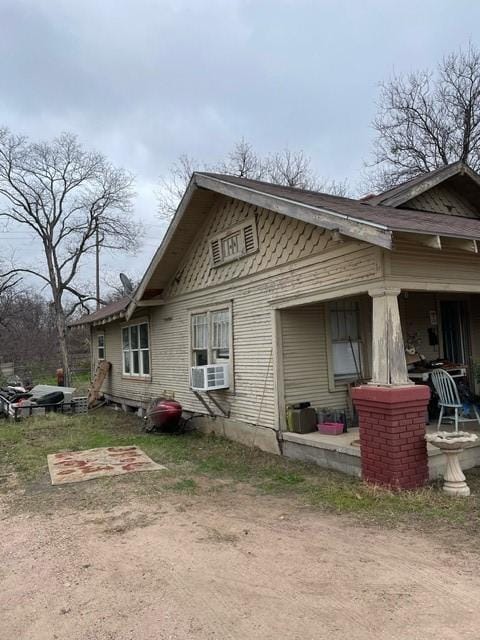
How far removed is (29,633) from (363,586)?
2112 mm

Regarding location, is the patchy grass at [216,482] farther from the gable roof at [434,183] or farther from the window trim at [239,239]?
the gable roof at [434,183]

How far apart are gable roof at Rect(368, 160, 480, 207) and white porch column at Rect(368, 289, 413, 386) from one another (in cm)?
317

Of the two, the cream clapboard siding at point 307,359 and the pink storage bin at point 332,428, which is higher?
the cream clapboard siding at point 307,359

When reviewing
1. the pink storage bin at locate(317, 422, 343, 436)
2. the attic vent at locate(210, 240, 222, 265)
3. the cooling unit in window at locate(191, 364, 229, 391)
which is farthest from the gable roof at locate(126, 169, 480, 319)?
the pink storage bin at locate(317, 422, 343, 436)

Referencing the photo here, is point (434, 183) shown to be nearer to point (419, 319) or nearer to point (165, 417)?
point (419, 319)

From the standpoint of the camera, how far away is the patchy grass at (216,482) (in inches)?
190

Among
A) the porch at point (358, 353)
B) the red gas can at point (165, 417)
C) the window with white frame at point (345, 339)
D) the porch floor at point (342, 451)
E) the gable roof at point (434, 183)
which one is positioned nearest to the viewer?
the porch at point (358, 353)

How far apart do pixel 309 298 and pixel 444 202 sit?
407 cm

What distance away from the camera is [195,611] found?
3062mm

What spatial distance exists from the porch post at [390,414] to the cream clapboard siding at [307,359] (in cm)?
204

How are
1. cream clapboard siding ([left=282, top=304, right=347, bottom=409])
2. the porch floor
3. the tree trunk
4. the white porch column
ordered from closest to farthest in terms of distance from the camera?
1. the white porch column
2. the porch floor
3. cream clapboard siding ([left=282, top=304, right=347, bottom=409])
4. the tree trunk

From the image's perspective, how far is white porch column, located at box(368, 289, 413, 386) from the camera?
548 cm

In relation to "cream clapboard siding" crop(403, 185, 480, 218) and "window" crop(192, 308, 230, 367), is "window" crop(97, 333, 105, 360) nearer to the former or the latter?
"window" crop(192, 308, 230, 367)

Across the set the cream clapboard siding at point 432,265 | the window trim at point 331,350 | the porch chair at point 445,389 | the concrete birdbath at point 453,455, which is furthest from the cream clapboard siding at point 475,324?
the concrete birdbath at point 453,455
